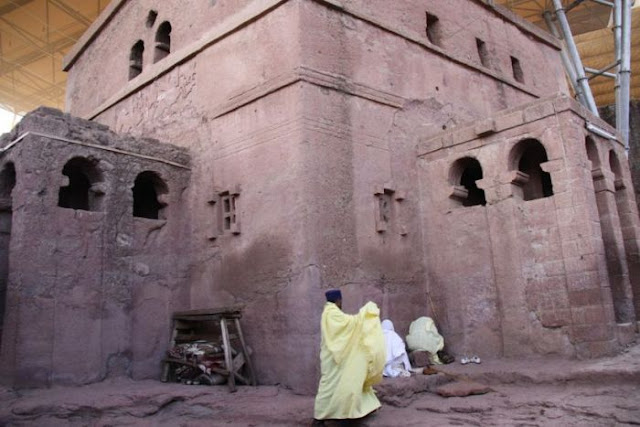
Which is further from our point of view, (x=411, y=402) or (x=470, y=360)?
(x=470, y=360)

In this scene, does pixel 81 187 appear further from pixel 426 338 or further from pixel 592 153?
pixel 592 153

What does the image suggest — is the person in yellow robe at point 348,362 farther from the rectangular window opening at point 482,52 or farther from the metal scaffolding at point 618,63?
the metal scaffolding at point 618,63

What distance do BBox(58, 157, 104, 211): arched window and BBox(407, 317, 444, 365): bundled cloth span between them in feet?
15.6

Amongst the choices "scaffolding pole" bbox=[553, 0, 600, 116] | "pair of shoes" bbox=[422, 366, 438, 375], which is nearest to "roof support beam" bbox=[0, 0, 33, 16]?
"scaffolding pole" bbox=[553, 0, 600, 116]

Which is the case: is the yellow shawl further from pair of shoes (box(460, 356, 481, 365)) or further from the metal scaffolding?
the metal scaffolding

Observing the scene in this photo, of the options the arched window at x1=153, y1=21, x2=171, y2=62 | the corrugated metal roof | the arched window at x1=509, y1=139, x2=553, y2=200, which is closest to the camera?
the arched window at x1=509, y1=139, x2=553, y2=200

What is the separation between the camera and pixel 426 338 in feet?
23.8

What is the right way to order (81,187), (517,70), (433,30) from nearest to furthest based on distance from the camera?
(81,187) < (433,30) < (517,70)

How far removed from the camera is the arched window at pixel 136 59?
10.7m

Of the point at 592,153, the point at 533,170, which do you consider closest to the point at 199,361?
the point at 533,170

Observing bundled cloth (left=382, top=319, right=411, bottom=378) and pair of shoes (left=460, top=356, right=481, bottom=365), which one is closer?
bundled cloth (left=382, top=319, right=411, bottom=378)

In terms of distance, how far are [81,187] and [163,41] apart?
11.8 ft

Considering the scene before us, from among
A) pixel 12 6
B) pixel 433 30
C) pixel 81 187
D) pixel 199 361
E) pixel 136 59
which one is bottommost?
pixel 199 361

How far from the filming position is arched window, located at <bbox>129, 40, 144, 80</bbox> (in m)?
10.7
